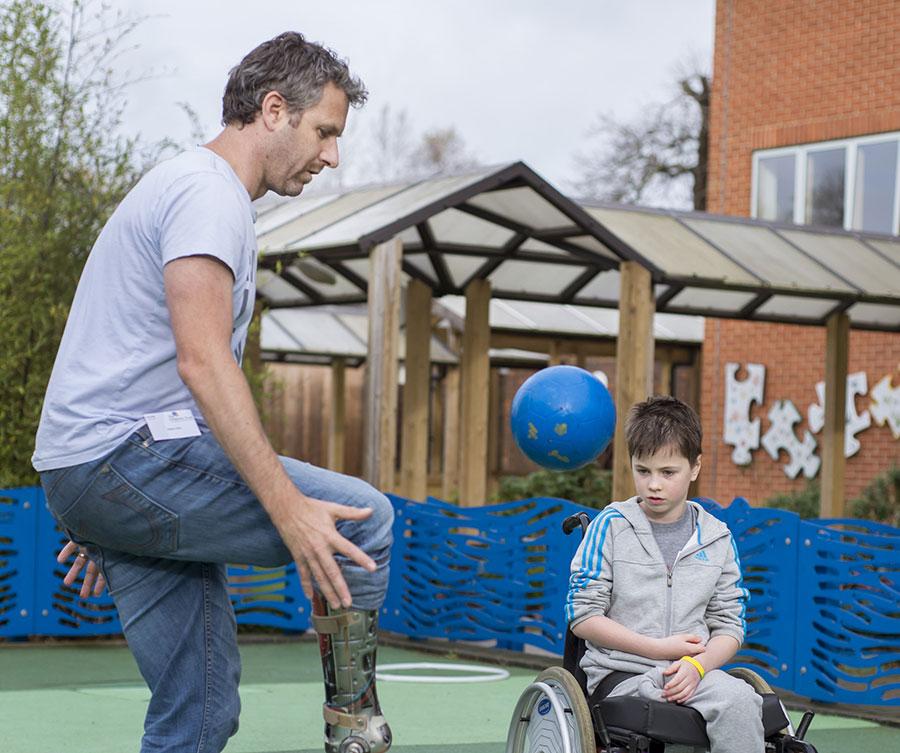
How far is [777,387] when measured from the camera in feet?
65.7

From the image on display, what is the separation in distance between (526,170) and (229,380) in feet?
32.0

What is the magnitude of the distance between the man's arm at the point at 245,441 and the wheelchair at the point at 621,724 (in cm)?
154

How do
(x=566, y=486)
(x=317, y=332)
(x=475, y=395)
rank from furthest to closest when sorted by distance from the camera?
(x=317, y=332) → (x=566, y=486) → (x=475, y=395)

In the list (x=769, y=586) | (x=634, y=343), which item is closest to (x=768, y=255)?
(x=634, y=343)

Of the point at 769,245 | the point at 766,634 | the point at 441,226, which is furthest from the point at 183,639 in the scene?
the point at 769,245

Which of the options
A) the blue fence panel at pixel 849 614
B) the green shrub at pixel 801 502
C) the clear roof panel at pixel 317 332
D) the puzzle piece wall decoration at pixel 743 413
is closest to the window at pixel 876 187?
the puzzle piece wall decoration at pixel 743 413

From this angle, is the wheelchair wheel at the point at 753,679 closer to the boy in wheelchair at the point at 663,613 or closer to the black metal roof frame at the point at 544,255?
the boy in wheelchair at the point at 663,613

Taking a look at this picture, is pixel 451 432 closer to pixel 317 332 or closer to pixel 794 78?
pixel 317 332

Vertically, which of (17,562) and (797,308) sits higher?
(797,308)

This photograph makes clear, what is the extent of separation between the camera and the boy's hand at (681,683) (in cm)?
442

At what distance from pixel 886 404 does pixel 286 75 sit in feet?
53.3

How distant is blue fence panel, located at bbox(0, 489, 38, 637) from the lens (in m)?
10.7

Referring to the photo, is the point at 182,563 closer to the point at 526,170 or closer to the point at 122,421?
the point at 122,421

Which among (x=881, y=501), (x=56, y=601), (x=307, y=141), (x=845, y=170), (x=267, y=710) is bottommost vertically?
(x=267, y=710)
